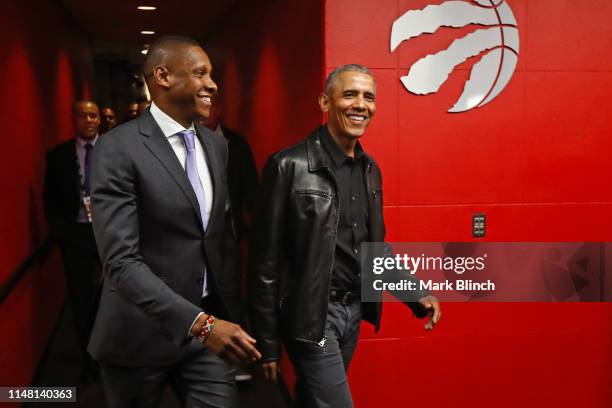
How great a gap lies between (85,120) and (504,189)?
311cm

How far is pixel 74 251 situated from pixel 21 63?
1.39 metres

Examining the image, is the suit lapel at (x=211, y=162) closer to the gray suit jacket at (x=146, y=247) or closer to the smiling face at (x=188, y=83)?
the gray suit jacket at (x=146, y=247)

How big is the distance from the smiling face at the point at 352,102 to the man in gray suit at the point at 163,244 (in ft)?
1.86

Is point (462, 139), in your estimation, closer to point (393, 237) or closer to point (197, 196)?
point (393, 237)

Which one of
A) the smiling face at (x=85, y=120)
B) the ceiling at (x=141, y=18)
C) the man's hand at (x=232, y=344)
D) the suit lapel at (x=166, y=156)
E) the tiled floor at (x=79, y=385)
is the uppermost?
the ceiling at (x=141, y=18)

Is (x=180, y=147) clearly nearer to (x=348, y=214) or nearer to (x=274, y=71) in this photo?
(x=348, y=214)

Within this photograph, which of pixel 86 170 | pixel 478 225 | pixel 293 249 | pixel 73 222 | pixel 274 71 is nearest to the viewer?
pixel 293 249

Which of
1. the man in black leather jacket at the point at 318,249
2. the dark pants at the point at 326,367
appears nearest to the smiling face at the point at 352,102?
the man in black leather jacket at the point at 318,249

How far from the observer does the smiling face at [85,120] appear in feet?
16.2

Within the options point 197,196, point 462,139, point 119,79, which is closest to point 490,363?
point 462,139

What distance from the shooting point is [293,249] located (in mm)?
2561

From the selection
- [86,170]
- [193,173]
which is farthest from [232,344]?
[86,170]

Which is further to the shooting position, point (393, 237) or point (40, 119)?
point (40, 119)

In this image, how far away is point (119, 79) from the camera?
49.7 feet
